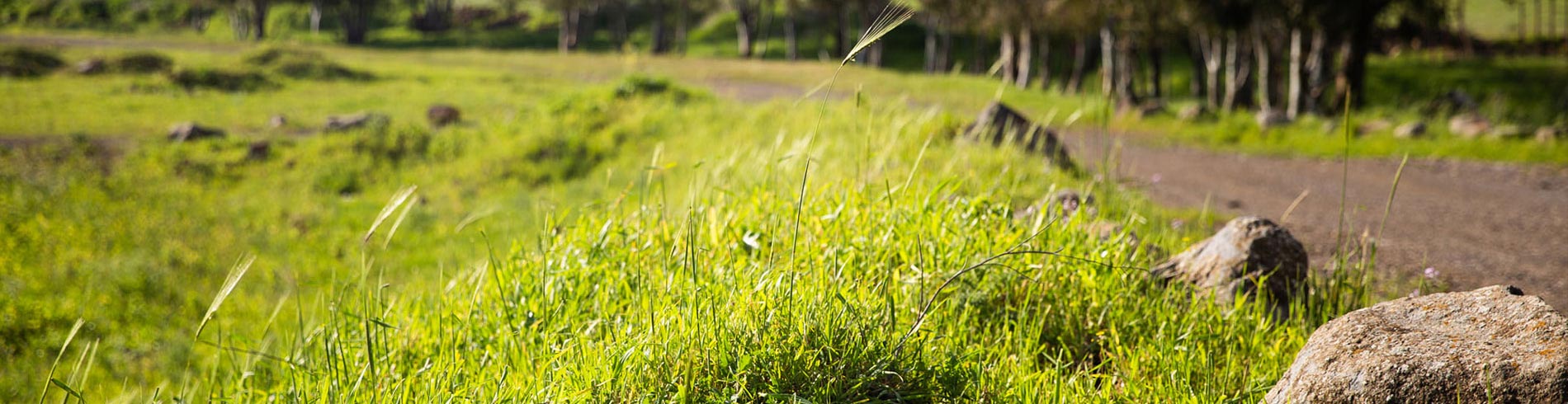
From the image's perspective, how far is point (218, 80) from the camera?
2945cm

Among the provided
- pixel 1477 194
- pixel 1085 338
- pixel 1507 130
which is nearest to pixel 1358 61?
pixel 1507 130

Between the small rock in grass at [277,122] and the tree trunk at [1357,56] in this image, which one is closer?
the tree trunk at [1357,56]

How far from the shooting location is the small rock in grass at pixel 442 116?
2149cm

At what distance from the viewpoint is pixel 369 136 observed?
1781 centimetres

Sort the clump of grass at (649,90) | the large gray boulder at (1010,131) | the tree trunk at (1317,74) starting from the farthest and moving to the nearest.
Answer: the tree trunk at (1317,74)
the clump of grass at (649,90)
the large gray boulder at (1010,131)

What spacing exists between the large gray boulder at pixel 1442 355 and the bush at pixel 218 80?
31933 mm

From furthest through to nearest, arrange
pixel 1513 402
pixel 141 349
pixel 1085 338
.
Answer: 1. pixel 141 349
2. pixel 1085 338
3. pixel 1513 402

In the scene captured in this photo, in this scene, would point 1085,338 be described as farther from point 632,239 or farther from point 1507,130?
point 1507,130

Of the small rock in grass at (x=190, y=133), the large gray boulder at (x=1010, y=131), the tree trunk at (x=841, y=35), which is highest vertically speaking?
the tree trunk at (x=841, y=35)

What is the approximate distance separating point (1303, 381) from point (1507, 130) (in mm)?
12956

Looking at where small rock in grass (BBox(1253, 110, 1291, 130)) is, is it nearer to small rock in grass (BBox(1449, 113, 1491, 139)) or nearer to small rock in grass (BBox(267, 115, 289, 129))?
small rock in grass (BBox(1449, 113, 1491, 139))

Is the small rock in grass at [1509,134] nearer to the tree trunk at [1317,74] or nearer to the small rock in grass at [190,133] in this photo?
the tree trunk at [1317,74]

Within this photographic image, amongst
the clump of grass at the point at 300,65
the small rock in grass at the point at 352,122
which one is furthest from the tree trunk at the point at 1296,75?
the clump of grass at the point at 300,65

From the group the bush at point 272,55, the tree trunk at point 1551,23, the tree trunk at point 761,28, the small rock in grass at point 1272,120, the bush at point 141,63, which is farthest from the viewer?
the tree trunk at point 761,28
